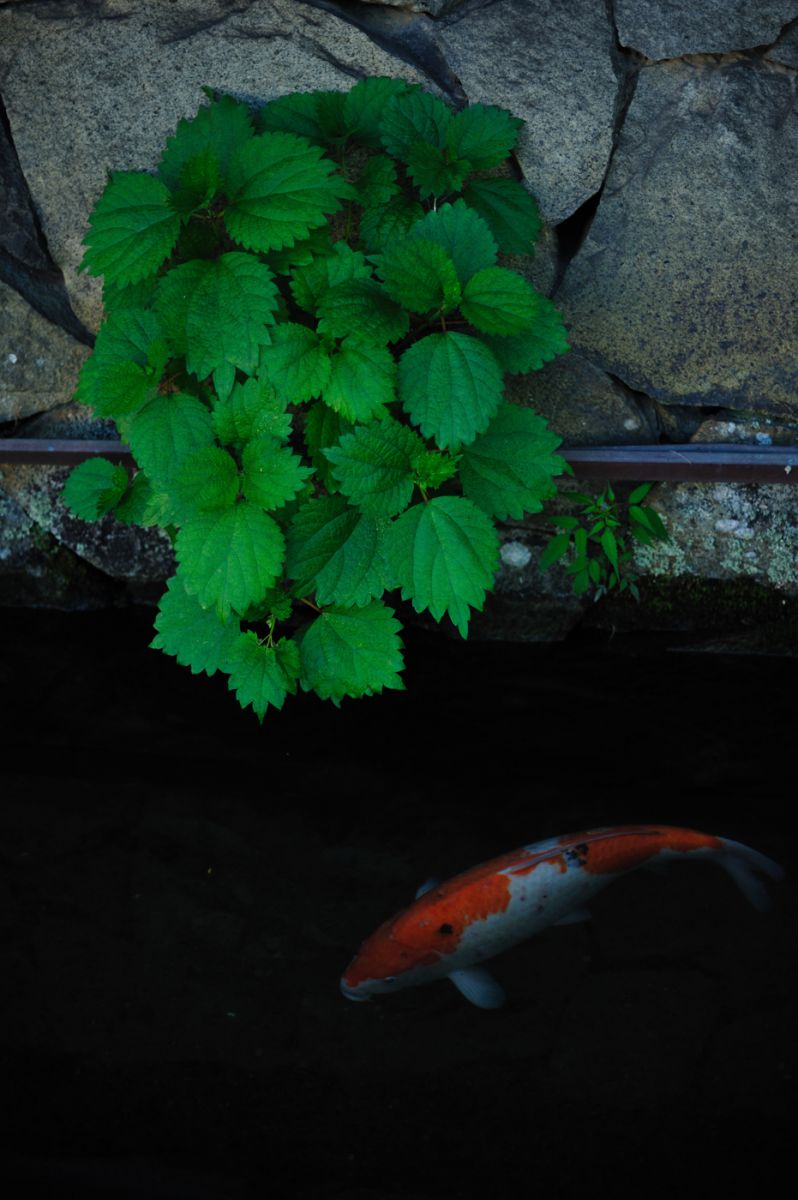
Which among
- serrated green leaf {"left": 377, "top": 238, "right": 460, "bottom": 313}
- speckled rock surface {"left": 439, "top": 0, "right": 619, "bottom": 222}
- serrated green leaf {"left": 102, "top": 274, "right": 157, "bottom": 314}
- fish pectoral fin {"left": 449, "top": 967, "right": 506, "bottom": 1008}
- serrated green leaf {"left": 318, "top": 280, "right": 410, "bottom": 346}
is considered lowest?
fish pectoral fin {"left": 449, "top": 967, "right": 506, "bottom": 1008}

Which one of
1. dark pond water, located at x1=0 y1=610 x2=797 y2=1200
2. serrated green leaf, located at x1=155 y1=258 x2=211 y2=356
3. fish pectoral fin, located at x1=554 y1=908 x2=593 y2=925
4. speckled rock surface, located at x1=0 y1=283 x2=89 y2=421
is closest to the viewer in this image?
dark pond water, located at x1=0 y1=610 x2=797 y2=1200

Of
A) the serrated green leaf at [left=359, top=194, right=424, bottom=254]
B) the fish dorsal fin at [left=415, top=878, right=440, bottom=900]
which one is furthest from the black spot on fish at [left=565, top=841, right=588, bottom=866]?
the serrated green leaf at [left=359, top=194, right=424, bottom=254]

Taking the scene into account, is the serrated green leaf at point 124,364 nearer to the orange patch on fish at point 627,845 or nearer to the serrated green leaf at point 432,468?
the serrated green leaf at point 432,468

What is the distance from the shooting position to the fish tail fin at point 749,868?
206 cm

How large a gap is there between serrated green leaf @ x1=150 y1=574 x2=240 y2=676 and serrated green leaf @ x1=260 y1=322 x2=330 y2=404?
508 mm

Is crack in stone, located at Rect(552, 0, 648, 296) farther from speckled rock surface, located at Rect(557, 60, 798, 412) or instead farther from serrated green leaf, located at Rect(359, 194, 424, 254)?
serrated green leaf, located at Rect(359, 194, 424, 254)

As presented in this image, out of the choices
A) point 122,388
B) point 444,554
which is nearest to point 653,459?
point 444,554

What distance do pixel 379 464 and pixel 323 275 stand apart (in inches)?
16.6

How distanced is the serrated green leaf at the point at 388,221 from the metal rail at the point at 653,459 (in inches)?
24.2

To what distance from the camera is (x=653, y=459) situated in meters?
2.54

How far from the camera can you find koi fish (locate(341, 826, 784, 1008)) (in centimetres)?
192

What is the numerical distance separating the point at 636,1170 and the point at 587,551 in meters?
1.53

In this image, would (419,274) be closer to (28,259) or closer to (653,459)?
(653,459)

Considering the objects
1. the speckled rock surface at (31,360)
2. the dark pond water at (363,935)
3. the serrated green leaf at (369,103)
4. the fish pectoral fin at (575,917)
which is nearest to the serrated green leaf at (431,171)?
the serrated green leaf at (369,103)
